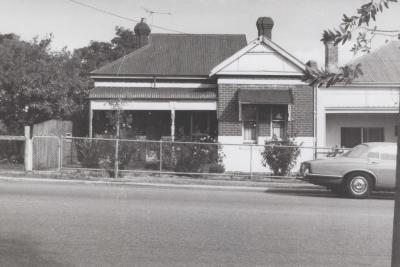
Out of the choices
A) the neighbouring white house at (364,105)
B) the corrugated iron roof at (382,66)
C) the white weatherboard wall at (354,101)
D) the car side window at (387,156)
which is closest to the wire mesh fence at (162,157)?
the car side window at (387,156)

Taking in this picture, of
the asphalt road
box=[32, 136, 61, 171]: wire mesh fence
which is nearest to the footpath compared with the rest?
box=[32, 136, 61, 171]: wire mesh fence

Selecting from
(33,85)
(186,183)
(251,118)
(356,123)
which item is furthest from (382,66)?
(33,85)

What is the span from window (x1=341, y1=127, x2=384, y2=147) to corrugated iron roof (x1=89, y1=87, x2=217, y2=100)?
23.3 feet

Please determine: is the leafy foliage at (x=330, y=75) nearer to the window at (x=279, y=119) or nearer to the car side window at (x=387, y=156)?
the car side window at (x=387, y=156)

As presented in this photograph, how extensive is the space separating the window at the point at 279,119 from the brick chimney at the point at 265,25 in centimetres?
612

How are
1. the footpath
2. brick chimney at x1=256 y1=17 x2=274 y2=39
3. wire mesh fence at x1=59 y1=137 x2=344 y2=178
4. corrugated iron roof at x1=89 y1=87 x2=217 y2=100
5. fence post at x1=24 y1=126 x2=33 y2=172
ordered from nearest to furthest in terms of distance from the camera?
the footpath → fence post at x1=24 y1=126 x2=33 y2=172 → wire mesh fence at x1=59 y1=137 x2=344 y2=178 → corrugated iron roof at x1=89 y1=87 x2=217 y2=100 → brick chimney at x1=256 y1=17 x2=274 y2=39

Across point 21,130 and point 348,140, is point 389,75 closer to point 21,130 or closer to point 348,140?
point 348,140

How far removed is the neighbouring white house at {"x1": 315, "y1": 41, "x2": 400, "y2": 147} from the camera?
2492 centimetres

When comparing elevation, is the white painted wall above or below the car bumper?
above

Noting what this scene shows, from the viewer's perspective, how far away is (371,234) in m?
9.26

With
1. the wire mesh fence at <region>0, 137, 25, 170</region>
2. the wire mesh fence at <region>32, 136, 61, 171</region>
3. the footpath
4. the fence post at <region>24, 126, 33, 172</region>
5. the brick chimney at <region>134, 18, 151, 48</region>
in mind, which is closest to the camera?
the footpath

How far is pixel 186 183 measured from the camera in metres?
18.1

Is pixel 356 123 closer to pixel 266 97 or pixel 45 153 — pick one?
pixel 266 97

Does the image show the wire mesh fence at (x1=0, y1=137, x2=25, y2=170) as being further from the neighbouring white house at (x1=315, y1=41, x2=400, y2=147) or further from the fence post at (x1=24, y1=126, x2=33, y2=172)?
the neighbouring white house at (x1=315, y1=41, x2=400, y2=147)
